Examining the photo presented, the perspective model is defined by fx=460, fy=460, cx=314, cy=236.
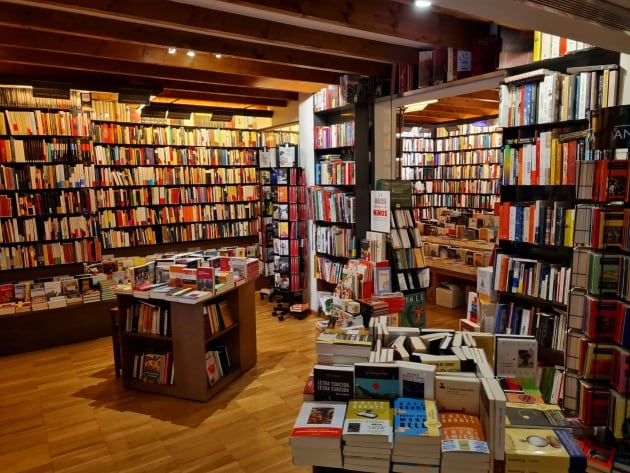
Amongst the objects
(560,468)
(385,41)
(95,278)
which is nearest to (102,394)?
(95,278)

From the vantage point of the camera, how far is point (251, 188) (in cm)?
798

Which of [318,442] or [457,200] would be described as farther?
[457,200]

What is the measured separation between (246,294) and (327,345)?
249cm

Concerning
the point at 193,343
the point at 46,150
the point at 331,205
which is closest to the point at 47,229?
the point at 46,150

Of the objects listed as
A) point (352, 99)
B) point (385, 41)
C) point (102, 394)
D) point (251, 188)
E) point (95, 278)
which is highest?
point (385, 41)

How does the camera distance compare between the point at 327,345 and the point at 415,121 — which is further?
the point at 415,121

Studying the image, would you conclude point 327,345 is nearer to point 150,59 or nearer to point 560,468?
point 560,468

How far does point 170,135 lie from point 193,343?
4.34 metres

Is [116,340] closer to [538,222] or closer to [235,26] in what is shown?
[235,26]

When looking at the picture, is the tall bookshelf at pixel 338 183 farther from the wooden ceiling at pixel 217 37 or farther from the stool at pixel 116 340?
the stool at pixel 116 340

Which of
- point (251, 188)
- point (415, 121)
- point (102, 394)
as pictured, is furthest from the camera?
point (415, 121)

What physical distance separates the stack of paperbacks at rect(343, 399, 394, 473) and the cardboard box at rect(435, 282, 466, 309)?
485 cm

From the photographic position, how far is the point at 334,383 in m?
1.88

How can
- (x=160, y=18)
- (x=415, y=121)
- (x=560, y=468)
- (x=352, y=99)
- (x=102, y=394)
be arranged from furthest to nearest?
(x=415, y=121) < (x=352, y=99) < (x=102, y=394) < (x=160, y=18) < (x=560, y=468)
